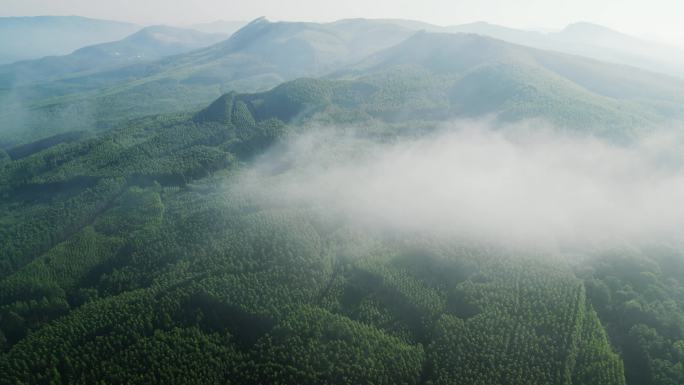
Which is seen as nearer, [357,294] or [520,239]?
[357,294]

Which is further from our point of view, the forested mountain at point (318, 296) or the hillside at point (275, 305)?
the hillside at point (275, 305)

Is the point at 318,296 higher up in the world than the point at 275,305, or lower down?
lower down

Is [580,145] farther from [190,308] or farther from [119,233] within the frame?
[119,233]

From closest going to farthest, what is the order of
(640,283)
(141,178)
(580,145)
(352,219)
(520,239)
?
(640,283) < (520,239) < (352,219) < (580,145) < (141,178)

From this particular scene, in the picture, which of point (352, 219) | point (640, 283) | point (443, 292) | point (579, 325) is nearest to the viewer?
point (579, 325)

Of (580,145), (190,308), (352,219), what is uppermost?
(580,145)

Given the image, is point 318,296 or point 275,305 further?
point 318,296

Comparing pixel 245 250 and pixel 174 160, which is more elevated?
pixel 174 160

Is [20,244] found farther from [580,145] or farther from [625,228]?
[580,145]

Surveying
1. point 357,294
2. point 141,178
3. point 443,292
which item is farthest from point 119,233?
point 443,292

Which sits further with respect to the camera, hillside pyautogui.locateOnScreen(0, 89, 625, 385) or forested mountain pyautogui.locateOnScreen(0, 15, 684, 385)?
hillside pyautogui.locateOnScreen(0, 89, 625, 385)
